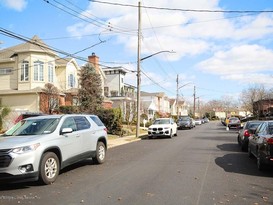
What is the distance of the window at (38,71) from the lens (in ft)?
111

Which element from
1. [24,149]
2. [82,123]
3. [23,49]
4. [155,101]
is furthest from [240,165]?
[155,101]

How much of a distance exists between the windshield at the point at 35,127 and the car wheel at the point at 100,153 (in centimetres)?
232

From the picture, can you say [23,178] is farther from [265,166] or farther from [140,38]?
[140,38]

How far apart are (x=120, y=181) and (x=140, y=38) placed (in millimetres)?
21043

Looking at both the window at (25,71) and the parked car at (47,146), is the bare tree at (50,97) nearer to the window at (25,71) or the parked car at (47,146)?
the window at (25,71)

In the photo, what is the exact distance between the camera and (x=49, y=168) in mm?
8602

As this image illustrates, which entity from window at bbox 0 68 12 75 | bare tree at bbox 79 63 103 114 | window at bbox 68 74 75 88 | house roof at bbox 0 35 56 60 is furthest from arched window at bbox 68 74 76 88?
bare tree at bbox 79 63 103 114

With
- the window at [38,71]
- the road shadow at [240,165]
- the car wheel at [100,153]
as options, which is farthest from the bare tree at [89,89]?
the road shadow at [240,165]

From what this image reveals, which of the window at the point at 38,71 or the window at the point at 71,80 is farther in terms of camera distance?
the window at the point at 71,80

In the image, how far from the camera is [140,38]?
1117 inches

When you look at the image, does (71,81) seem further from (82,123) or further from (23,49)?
(82,123)

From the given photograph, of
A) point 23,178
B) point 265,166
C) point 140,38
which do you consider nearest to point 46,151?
point 23,178

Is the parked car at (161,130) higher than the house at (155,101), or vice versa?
the house at (155,101)

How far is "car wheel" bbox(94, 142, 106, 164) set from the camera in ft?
38.2
